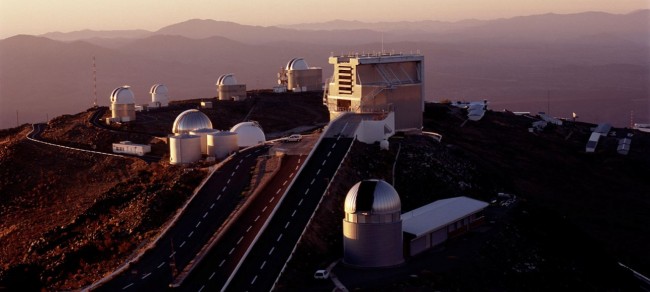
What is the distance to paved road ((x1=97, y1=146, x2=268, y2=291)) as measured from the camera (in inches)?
1324

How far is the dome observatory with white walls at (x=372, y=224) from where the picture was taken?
3512cm

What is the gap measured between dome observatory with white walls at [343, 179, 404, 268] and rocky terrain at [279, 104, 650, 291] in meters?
0.72

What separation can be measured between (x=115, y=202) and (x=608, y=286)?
22527 mm

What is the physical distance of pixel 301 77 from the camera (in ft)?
290

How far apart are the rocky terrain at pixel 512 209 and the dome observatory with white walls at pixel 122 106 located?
70.1 feet

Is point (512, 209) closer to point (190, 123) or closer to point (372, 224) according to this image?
point (372, 224)

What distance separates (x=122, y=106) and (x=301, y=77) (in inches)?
987

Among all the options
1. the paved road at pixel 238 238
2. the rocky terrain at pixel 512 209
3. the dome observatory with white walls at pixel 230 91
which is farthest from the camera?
the dome observatory with white walls at pixel 230 91

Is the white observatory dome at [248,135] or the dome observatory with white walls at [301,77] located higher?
the dome observatory with white walls at [301,77]

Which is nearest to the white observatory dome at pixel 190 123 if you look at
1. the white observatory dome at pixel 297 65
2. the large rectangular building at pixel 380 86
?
the large rectangular building at pixel 380 86

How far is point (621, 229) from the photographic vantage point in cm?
5072

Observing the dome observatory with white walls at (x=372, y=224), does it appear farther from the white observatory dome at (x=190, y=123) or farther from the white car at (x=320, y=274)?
the white observatory dome at (x=190, y=123)

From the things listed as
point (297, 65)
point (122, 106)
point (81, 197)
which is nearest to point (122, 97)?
point (122, 106)

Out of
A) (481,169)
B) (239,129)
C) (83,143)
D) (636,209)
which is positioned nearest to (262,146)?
(239,129)
